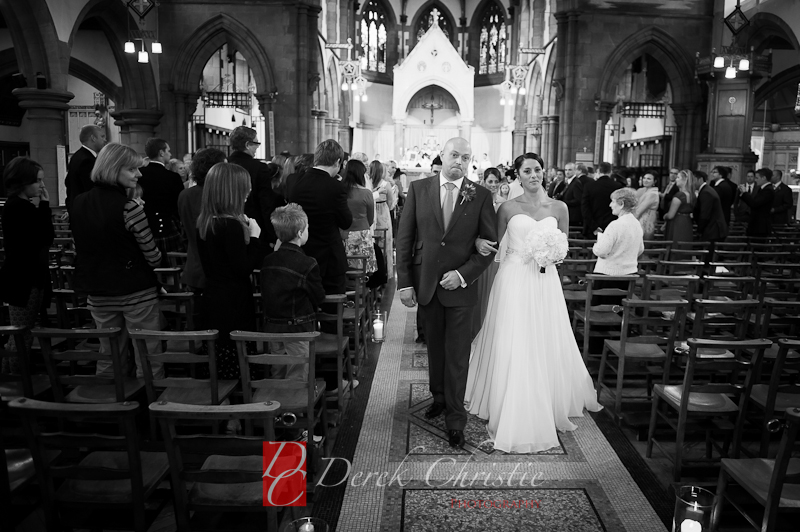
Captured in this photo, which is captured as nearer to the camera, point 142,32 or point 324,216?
point 324,216

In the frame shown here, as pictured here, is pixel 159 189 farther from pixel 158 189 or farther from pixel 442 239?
pixel 442 239

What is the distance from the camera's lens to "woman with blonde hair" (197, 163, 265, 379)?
3758 mm

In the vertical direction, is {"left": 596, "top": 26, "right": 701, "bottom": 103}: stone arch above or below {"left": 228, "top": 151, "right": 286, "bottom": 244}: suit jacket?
above

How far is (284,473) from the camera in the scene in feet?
6.97

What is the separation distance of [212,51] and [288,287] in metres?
14.6

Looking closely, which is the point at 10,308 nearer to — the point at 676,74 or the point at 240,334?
the point at 240,334

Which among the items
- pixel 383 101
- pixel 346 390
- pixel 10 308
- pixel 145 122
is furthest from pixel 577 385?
pixel 383 101

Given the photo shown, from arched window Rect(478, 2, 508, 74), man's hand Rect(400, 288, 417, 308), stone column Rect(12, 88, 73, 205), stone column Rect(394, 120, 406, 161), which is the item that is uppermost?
arched window Rect(478, 2, 508, 74)

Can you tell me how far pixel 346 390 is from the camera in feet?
17.0

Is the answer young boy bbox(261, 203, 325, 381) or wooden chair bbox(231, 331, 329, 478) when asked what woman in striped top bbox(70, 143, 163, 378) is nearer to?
young boy bbox(261, 203, 325, 381)

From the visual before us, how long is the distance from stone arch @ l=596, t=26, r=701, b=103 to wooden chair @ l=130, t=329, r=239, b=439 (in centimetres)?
1574

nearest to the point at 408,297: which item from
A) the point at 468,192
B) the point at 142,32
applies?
the point at 468,192

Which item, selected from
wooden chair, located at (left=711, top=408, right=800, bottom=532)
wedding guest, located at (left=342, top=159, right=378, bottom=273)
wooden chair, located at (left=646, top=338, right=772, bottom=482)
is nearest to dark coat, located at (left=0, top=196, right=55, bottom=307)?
wedding guest, located at (left=342, top=159, right=378, bottom=273)

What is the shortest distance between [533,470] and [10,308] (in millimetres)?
3771
